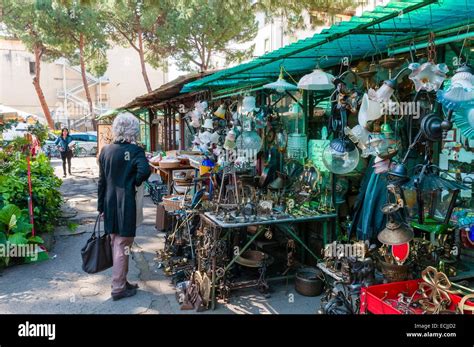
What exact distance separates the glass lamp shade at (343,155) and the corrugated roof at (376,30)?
3.36ft

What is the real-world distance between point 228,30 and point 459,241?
16.9 metres

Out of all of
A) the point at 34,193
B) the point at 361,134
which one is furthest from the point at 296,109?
the point at 34,193

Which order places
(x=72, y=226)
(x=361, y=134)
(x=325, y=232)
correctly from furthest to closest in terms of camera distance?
(x=72, y=226) → (x=325, y=232) → (x=361, y=134)

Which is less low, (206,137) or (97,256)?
(206,137)

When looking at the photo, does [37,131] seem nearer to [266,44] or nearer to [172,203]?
[172,203]

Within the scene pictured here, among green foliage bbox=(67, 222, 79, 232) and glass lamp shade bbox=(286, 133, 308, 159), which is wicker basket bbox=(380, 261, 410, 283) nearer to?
glass lamp shade bbox=(286, 133, 308, 159)

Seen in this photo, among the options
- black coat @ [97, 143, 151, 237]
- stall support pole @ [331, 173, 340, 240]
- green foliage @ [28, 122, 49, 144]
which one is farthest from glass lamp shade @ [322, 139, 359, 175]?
green foliage @ [28, 122, 49, 144]

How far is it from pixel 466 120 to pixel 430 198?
0.76m

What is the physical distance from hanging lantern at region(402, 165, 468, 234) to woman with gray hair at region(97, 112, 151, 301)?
2.82 metres

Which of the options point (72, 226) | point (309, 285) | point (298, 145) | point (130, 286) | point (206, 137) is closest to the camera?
point (309, 285)

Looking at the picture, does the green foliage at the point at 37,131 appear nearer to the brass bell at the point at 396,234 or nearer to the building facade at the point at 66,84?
the brass bell at the point at 396,234

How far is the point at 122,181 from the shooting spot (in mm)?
4656

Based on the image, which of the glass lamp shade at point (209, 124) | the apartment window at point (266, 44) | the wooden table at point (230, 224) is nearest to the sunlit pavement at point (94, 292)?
the wooden table at point (230, 224)

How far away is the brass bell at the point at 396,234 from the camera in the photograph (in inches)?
131
